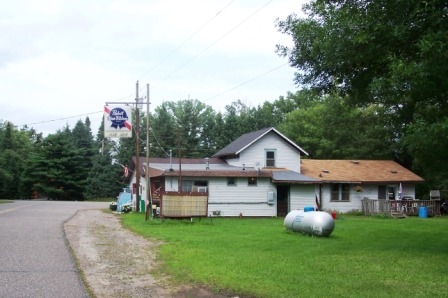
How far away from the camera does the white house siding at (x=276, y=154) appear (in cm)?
3500

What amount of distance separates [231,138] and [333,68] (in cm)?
5392

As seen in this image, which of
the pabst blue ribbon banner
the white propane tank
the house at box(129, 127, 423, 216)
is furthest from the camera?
the house at box(129, 127, 423, 216)

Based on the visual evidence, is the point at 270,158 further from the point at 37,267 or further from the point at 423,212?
the point at 37,267

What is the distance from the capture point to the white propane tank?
17.3 meters

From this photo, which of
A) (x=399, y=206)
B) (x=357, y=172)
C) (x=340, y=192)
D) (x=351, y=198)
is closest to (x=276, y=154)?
(x=340, y=192)

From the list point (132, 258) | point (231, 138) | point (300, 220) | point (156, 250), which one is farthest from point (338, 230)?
point (231, 138)

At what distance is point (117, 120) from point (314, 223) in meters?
16.7

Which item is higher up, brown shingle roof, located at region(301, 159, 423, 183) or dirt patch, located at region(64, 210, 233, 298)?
brown shingle roof, located at region(301, 159, 423, 183)

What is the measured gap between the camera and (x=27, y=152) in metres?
80.5

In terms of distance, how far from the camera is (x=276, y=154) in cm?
3534

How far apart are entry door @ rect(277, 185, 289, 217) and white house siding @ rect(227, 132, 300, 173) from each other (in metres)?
2.40

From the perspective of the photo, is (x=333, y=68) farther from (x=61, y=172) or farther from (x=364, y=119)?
(x=61, y=172)

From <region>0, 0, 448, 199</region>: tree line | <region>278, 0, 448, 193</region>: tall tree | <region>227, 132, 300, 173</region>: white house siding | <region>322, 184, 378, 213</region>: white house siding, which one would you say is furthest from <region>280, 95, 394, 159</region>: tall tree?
<region>278, 0, 448, 193</region>: tall tree

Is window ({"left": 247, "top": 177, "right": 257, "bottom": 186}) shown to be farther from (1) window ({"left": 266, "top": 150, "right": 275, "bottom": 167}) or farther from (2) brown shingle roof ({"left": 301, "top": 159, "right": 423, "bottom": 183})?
(2) brown shingle roof ({"left": 301, "top": 159, "right": 423, "bottom": 183})
